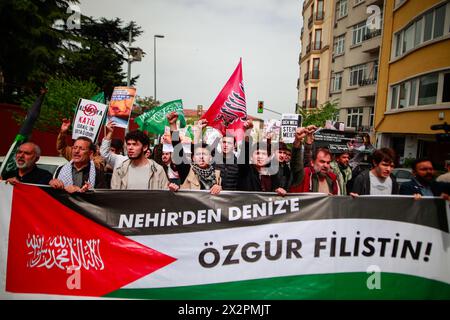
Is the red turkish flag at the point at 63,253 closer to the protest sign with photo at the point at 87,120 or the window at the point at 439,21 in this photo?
the protest sign with photo at the point at 87,120

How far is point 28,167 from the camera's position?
349 centimetres

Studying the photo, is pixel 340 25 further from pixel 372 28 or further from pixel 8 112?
pixel 8 112

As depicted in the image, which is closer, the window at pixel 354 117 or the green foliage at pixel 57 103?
the green foliage at pixel 57 103

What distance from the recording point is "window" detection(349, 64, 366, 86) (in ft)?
96.1

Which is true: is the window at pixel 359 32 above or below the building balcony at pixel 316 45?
below

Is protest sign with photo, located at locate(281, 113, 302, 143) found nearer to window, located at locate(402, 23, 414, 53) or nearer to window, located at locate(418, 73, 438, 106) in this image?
window, located at locate(418, 73, 438, 106)

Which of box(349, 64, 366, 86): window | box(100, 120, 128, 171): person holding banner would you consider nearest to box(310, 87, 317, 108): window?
box(349, 64, 366, 86): window

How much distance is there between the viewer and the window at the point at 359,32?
95.8ft

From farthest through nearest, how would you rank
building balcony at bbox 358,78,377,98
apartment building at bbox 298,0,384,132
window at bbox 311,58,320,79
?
window at bbox 311,58,320,79 < apartment building at bbox 298,0,384,132 < building balcony at bbox 358,78,377,98

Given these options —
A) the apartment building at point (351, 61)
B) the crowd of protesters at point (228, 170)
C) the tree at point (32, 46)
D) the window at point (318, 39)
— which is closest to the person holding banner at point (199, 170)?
the crowd of protesters at point (228, 170)

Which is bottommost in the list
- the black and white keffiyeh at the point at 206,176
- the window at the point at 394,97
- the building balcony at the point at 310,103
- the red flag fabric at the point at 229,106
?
the black and white keffiyeh at the point at 206,176

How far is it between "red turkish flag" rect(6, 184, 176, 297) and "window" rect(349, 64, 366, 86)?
29.8 meters

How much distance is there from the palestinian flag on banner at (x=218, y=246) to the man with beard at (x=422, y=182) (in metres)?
0.60

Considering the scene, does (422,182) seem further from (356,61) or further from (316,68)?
(316,68)
